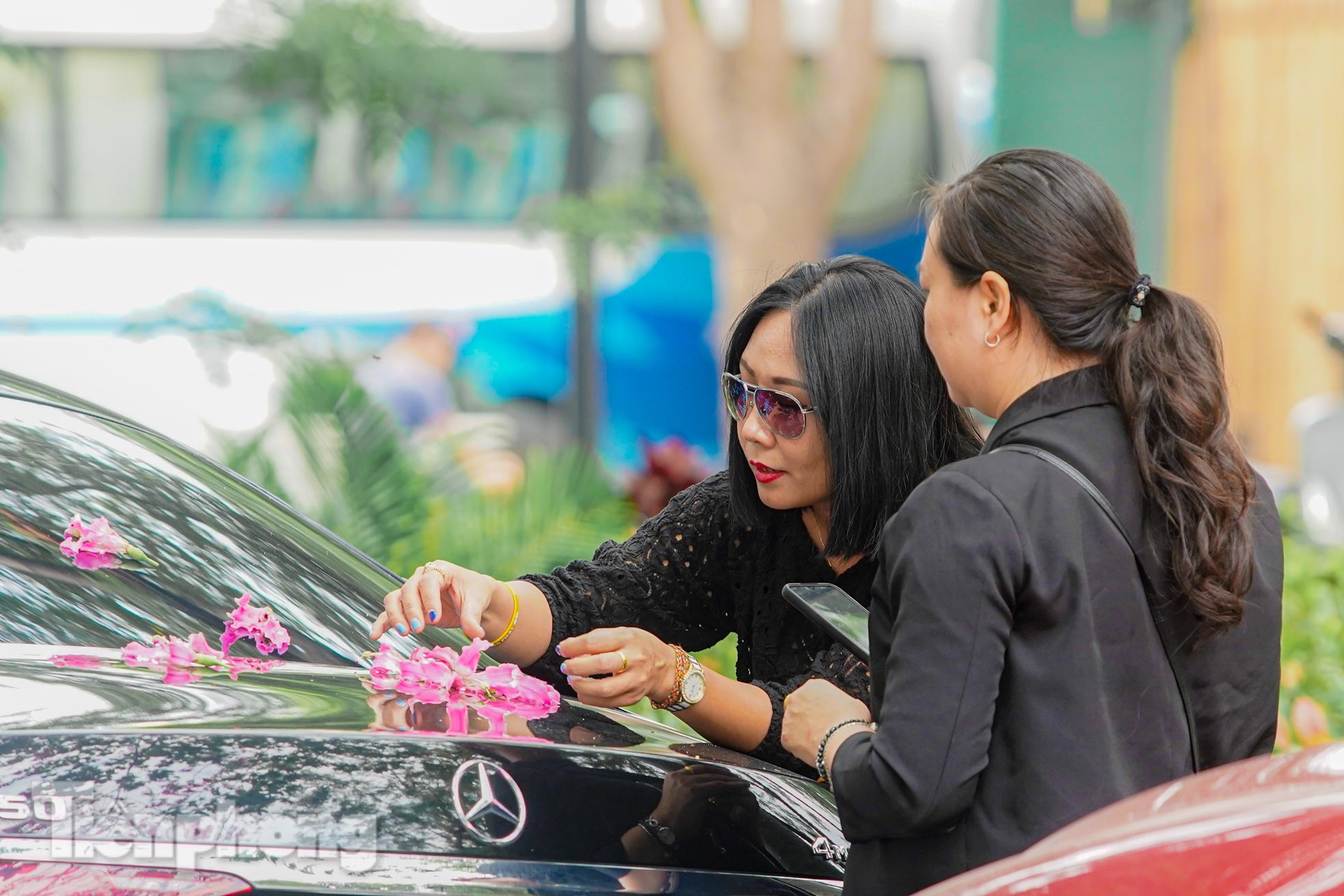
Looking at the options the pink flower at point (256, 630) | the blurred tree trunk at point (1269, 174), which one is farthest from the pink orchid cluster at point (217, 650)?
the blurred tree trunk at point (1269, 174)

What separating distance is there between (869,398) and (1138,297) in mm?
471

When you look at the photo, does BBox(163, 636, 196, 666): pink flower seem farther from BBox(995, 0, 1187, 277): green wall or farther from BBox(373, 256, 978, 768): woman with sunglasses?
BBox(995, 0, 1187, 277): green wall

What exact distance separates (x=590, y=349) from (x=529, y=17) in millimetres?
1710

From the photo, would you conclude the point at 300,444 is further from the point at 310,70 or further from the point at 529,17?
the point at 529,17

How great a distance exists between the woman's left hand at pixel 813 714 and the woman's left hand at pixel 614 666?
0.18 metres

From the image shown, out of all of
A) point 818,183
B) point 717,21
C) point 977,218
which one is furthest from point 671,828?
point 717,21

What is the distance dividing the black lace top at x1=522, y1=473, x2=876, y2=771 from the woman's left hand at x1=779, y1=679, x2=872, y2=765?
1.14 ft

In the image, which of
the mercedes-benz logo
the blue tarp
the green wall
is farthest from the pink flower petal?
the green wall

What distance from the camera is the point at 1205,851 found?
108 centimetres

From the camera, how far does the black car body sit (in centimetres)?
123

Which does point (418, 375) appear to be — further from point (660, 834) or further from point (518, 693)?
point (660, 834)

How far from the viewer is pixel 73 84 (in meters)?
7.11

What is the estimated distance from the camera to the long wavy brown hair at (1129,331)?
1.35 metres

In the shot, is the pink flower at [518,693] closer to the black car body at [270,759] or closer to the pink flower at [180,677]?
the black car body at [270,759]
